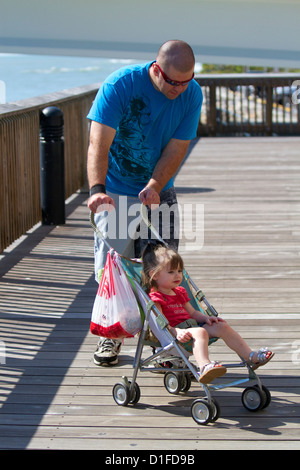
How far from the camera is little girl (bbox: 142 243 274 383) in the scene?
3883 millimetres

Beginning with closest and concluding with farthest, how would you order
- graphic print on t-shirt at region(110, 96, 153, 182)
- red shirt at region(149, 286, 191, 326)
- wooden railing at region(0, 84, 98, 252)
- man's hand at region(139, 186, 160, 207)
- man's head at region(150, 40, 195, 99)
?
1. man's head at region(150, 40, 195, 99)
2. man's hand at region(139, 186, 160, 207)
3. red shirt at region(149, 286, 191, 326)
4. graphic print on t-shirt at region(110, 96, 153, 182)
5. wooden railing at region(0, 84, 98, 252)

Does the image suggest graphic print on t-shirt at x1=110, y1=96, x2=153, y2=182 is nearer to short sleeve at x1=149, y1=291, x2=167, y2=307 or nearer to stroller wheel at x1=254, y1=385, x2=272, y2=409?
short sleeve at x1=149, y1=291, x2=167, y2=307

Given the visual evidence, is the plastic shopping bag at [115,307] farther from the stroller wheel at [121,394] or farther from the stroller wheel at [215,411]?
the stroller wheel at [215,411]

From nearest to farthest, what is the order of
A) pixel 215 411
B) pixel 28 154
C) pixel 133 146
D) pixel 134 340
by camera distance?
pixel 215 411
pixel 133 146
pixel 134 340
pixel 28 154

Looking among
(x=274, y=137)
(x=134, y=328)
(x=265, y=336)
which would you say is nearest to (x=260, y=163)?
(x=274, y=137)

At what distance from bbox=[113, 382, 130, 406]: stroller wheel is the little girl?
0.36m

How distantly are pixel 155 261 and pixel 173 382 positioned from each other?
63cm

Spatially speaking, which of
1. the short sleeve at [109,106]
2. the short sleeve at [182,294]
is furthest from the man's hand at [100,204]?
the short sleeve at [182,294]

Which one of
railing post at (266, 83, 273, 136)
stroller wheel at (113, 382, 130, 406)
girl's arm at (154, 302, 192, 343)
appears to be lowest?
railing post at (266, 83, 273, 136)

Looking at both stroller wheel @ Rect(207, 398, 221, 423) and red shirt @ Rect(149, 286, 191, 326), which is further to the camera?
red shirt @ Rect(149, 286, 191, 326)

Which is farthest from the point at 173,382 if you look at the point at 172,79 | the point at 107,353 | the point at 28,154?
the point at 28,154

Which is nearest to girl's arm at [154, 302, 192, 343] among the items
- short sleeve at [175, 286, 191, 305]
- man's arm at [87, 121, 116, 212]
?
short sleeve at [175, 286, 191, 305]

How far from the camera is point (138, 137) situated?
14.0 feet

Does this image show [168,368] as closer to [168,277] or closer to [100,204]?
[168,277]
